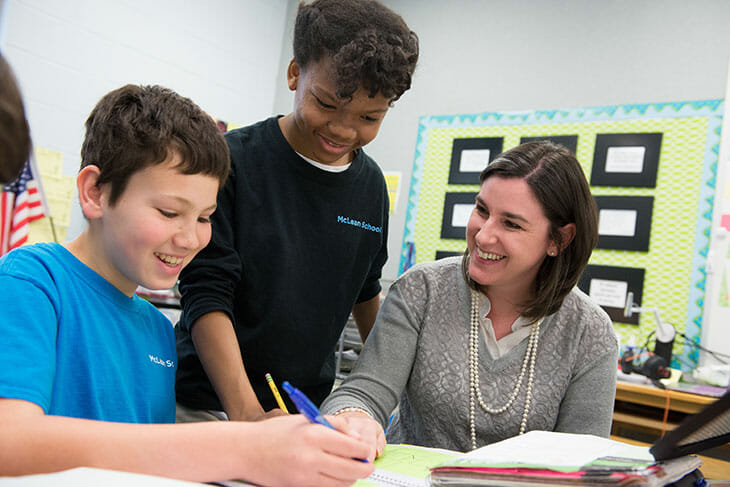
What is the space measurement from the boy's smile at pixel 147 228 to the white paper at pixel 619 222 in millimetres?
2833

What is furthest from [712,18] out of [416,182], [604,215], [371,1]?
[371,1]

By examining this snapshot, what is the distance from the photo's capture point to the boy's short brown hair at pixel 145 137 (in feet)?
2.65

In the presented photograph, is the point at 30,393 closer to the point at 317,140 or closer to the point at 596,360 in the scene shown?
the point at 317,140

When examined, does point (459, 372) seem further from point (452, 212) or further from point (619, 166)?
point (452, 212)

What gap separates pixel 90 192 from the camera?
0.81 metres

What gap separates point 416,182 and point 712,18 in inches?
73.4

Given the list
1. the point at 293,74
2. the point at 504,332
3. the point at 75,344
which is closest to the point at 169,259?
the point at 75,344

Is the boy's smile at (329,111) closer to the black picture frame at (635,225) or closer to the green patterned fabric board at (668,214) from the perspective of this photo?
the black picture frame at (635,225)

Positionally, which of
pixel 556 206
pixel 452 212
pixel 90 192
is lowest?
pixel 90 192

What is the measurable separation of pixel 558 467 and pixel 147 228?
58 cm

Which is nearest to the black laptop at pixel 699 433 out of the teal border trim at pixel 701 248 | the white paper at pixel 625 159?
the teal border trim at pixel 701 248

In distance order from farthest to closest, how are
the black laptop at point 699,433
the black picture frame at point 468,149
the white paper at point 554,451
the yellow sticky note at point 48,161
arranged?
the black picture frame at point 468,149, the yellow sticky note at point 48,161, the white paper at point 554,451, the black laptop at point 699,433

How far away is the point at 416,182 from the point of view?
154 inches

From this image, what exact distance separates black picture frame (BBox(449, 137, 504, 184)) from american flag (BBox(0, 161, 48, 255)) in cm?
243
